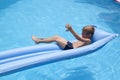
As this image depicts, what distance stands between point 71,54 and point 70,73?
1.02 meters

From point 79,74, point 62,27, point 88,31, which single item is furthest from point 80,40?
point 62,27

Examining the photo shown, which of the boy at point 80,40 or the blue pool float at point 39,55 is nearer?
the blue pool float at point 39,55

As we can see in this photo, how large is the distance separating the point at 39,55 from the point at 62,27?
8.95ft

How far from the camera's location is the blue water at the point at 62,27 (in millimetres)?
4559

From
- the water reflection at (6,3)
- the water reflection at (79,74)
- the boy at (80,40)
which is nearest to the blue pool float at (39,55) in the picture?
the boy at (80,40)

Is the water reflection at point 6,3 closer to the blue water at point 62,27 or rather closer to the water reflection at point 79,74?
the blue water at point 62,27

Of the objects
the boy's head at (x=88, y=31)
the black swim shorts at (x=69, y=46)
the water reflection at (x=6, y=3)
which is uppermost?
the boy's head at (x=88, y=31)

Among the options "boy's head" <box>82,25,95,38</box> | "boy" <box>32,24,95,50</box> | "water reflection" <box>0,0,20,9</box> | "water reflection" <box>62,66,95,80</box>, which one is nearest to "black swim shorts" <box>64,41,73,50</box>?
"boy" <box>32,24,95,50</box>

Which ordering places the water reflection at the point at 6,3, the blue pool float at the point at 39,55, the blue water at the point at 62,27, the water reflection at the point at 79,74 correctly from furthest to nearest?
the water reflection at the point at 6,3
the blue water at the point at 62,27
the water reflection at the point at 79,74
the blue pool float at the point at 39,55

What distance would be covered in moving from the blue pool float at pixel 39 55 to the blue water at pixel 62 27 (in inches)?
24.7

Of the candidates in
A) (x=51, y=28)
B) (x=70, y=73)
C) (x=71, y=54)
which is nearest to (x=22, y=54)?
(x=71, y=54)

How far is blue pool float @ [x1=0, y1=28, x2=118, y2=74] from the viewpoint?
322 cm

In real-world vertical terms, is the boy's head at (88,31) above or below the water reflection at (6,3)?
above

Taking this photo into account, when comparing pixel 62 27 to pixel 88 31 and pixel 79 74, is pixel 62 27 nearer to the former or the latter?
pixel 79 74
